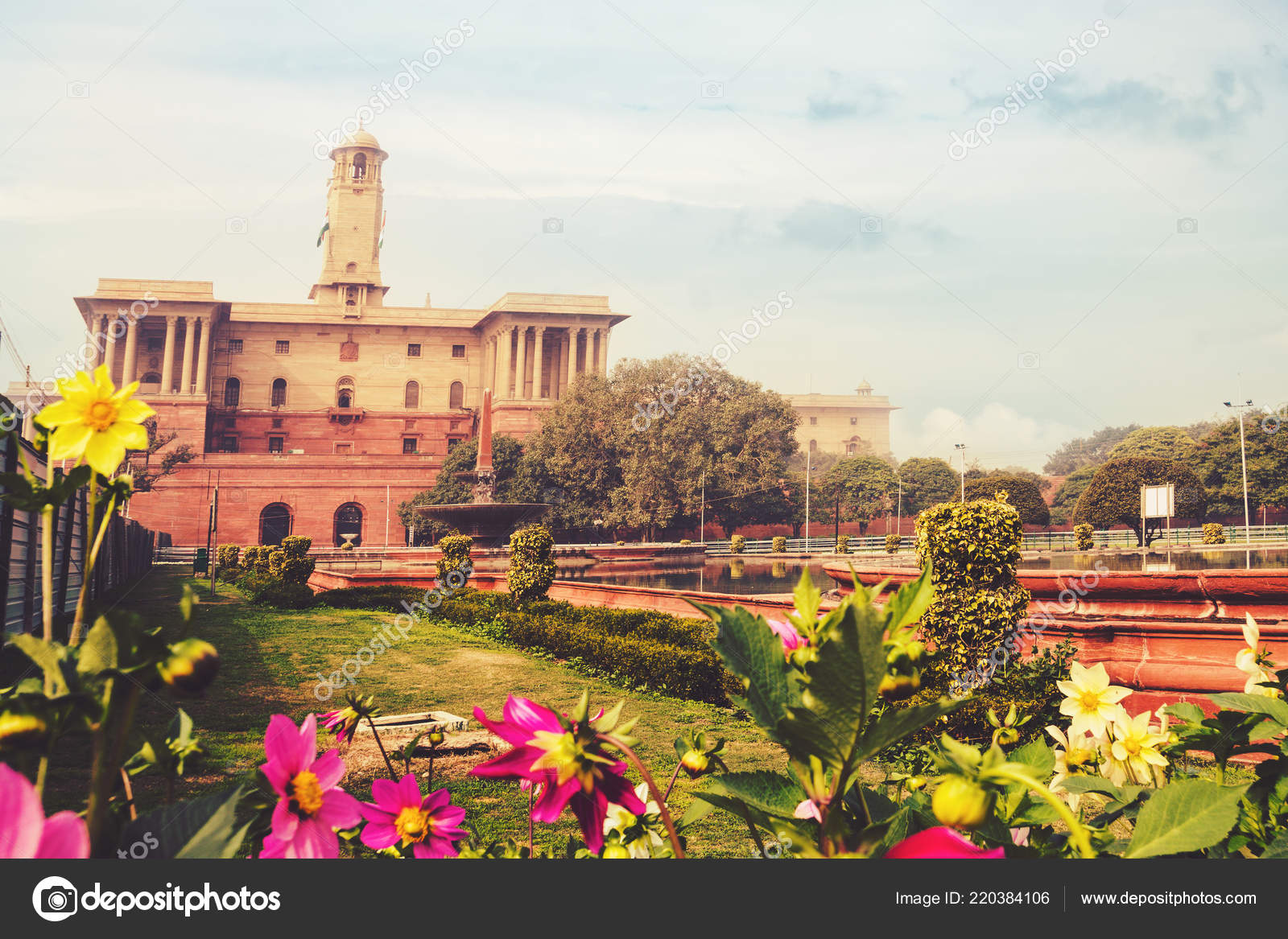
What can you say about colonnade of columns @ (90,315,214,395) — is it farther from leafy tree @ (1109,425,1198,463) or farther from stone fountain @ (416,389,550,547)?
leafy tree @ (1109,425,1198,463)

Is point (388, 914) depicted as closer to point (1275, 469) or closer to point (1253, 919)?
point (1253, 919)

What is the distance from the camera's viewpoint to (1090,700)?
3.55 feet

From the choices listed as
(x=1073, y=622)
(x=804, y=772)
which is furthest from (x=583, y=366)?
(x=804, y=772)

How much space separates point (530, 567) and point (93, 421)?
1169cm

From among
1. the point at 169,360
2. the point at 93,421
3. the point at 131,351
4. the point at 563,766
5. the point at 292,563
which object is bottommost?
the point at 292,563

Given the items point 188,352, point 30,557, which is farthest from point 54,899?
point 188,352

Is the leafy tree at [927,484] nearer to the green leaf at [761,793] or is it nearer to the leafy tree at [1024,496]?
the leafy tree at [1024,496]

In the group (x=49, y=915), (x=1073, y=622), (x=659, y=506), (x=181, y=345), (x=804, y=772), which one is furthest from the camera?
(x=181, y=345)

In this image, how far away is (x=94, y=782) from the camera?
17.7 inches

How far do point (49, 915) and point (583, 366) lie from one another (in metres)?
48.6

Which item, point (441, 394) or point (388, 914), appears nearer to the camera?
point (388, 914)

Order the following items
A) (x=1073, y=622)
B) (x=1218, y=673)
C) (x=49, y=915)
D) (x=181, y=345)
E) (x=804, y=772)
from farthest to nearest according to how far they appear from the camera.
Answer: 1. (x=181, y=345)
2. (x=1073, y=622)
3. (x=1218, y=673)
4. (x=804, y=772)
5. (x=49, y=915)

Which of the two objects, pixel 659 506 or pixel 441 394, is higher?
pixel 441 394

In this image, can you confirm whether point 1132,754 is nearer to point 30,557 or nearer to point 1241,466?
point 30,557
